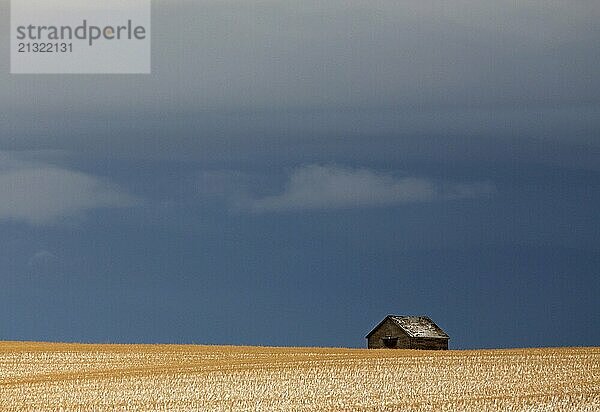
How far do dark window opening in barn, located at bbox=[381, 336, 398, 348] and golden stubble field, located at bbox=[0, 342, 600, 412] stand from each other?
12.5m

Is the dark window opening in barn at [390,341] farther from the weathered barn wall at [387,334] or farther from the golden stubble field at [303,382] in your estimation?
the golden stubble field at [303,382]

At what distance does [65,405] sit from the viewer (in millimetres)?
23609

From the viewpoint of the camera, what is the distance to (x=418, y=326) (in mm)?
52531

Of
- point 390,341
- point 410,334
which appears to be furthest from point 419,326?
point 390,341

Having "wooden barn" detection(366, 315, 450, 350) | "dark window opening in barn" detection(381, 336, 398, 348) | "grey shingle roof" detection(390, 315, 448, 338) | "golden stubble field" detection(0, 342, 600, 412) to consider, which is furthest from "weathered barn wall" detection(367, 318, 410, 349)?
"golden stubble field" detection(0, 342, 600, 412)

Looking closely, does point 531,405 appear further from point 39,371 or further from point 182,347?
point 182,347

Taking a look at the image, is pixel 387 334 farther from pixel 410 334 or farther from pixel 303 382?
pixel 303 382

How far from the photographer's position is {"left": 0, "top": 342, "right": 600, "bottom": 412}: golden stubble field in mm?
23172

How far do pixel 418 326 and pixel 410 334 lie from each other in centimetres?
80

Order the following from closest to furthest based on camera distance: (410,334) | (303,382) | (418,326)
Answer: (303,382)
(410,334)
(418,326)

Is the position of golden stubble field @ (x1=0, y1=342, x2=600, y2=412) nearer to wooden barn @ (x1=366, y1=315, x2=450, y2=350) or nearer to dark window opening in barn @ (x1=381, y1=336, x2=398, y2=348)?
wooden barn @ (x1=366, y1=315, x2=450, y2=350)

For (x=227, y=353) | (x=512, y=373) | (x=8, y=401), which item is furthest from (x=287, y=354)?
(x=8, y=401)

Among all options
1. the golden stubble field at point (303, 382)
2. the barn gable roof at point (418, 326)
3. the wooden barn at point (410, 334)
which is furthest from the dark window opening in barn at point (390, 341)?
the golden stubble field at point (303, 382)

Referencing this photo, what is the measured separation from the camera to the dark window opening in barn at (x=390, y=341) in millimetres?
52500
